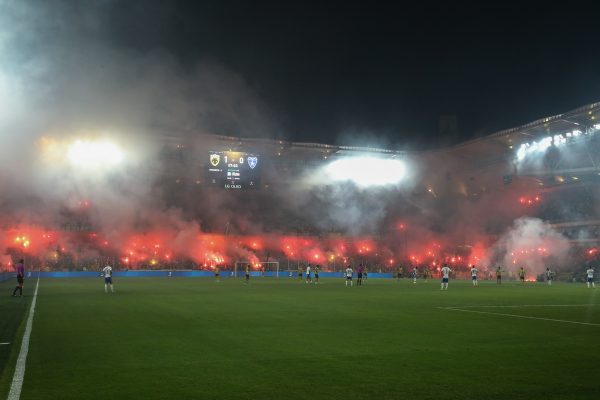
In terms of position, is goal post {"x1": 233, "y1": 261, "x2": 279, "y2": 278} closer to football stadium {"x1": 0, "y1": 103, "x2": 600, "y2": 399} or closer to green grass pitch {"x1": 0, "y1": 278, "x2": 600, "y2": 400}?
football stadium {"x1": 0, "y1": 103, "x2": 600, "y2": 399}

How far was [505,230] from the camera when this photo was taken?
213 ft

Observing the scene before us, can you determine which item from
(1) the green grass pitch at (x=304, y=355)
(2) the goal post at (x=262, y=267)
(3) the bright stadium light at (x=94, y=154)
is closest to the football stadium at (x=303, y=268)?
(1) the green grass pitch at (x=304, y=355)

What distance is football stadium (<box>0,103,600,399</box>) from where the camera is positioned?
855 centimetres

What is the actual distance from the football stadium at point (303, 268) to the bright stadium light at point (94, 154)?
205 mm

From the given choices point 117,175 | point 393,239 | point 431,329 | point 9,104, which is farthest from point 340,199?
point 431,329

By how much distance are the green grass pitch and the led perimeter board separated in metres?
25.8

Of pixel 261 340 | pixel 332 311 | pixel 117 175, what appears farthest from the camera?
pixel 117 175

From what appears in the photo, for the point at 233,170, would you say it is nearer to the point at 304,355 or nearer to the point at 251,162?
the point at 251,162

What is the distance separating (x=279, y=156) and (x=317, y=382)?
193ft

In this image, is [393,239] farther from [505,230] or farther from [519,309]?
[519,309]

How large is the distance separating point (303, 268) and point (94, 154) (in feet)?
91.0

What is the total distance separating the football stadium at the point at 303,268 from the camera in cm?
855

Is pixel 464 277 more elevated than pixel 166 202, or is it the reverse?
pixel 166 202

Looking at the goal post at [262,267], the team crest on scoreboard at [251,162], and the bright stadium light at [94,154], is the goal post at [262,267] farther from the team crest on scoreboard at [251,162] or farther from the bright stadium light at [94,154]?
the team crest on scoreboard at [251,162]
